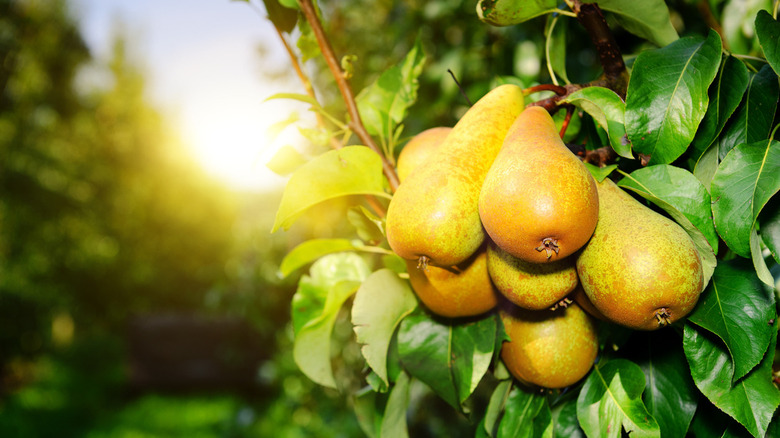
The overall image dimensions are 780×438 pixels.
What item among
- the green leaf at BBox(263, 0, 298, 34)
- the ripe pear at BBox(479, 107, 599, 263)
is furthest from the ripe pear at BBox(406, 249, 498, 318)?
the green leaf at BBox(263, 0, 298, 34)

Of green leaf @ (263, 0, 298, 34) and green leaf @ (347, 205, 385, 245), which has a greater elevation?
green leaf @ (263, 0, 298, 34)

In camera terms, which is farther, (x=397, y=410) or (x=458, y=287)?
(x=397, y=410)

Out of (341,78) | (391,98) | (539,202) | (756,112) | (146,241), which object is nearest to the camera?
(539,202)

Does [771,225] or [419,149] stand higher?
[419,149]

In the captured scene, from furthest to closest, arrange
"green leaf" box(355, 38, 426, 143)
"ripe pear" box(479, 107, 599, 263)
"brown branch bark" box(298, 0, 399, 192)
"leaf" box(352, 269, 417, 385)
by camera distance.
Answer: "green leaf" box(355, 38, 426, 143) → "brown branch bark" box(298, 0, 399, 192) → "leaf" box(352, 269, 417, 385) → "ripe pear" box(479, 107, 599, 263)

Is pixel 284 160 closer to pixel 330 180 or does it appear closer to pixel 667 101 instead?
pixel 330 180

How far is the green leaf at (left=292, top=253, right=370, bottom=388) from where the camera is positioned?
0.97 m

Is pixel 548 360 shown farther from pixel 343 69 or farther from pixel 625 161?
pixel 343 69

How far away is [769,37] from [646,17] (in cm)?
20

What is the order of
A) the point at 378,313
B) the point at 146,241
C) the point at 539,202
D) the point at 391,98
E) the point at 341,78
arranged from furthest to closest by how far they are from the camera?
1. the point at 146,241
2. the point at 391,98
3. the point at 341,78
4. the point at 378,313
5. the point at 539,202

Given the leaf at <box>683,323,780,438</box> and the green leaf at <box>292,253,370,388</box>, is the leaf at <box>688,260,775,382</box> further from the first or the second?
the green leaf at <box>292,253,370,388</box>

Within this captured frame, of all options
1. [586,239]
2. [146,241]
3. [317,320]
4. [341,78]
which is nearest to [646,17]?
[586,239]

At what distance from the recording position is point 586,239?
0.67m

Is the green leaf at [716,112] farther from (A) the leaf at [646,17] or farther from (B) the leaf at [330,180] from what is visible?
(B) the leaf at [330,180]
